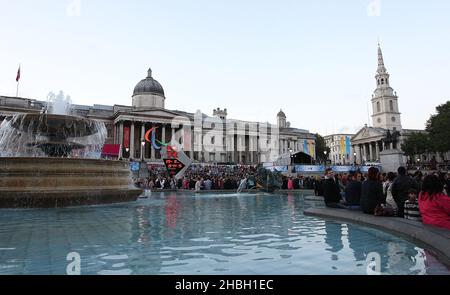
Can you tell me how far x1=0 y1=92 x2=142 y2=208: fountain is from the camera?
866cm

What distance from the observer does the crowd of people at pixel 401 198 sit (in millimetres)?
4332

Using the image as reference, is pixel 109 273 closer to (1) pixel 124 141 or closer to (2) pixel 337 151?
(1) pixel 124 141

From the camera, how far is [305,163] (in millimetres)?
35062

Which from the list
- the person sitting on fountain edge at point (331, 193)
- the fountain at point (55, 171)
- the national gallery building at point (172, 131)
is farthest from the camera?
the national gallery building at point (172, 131)

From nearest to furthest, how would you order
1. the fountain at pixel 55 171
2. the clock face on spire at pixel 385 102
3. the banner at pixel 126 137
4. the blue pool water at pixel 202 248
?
the blue pool water at pixel 202 248
the fountain at pixel 55 171
the banner at pixel 126 137
the clock face on spire at pixel 385 102

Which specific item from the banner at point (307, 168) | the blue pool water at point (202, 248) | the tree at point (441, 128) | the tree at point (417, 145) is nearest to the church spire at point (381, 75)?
the tree at point (417, 145)

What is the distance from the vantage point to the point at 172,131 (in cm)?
5744

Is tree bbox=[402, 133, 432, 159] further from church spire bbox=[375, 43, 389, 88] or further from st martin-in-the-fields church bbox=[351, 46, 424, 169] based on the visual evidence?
church spire bbox=[375, 43, 389, 88]

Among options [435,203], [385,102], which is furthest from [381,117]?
[435,203]

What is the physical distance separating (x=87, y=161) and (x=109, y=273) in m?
7.59

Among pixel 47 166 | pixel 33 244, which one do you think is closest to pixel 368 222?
pixel 33 244

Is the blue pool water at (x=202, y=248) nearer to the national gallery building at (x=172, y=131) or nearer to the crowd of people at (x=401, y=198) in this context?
the crowd of people at (x=401, y=198)

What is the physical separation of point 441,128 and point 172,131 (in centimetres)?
4371

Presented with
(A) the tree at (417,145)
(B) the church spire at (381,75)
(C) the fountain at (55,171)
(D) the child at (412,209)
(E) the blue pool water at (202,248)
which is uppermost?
(B) the church spire at (381,75)
